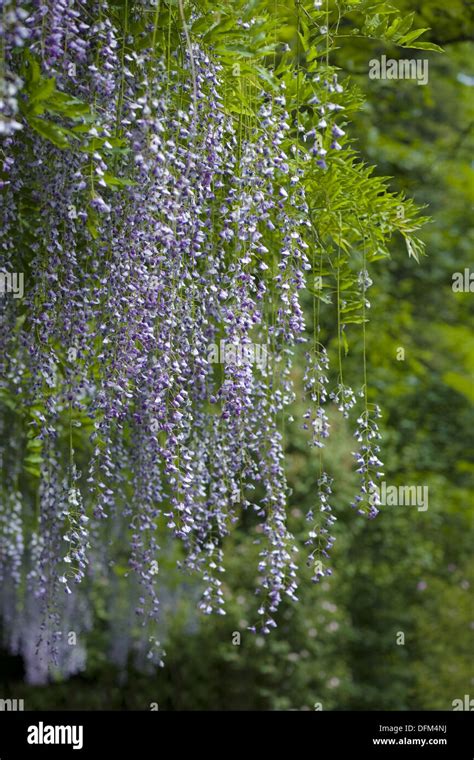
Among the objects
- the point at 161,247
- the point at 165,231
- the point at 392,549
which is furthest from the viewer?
the point at 392,549

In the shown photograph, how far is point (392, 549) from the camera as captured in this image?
22.3 feet

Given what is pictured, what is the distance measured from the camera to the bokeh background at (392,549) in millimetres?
6184

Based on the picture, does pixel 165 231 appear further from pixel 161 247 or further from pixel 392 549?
pixel 392 549

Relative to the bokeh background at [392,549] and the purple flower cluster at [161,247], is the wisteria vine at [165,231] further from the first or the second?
the bokeh background at [392,549]

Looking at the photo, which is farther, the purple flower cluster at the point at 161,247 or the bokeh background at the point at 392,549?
the bokeh background at the point at 392,549

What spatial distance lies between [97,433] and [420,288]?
539cm

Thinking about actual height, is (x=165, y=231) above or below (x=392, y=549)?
above

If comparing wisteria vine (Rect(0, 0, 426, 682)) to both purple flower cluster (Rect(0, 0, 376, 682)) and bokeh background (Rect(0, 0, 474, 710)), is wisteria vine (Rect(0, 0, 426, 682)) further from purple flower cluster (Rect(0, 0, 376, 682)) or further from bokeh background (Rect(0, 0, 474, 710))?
bokeh background (Rect(0, 0, 474, 710))

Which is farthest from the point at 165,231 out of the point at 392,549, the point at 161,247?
the point at 392,549

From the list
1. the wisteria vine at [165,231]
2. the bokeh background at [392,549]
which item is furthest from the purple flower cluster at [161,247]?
the bokeh background at [392,549]

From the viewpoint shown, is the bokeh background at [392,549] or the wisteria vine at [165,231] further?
the bokeh background at [392,549]
